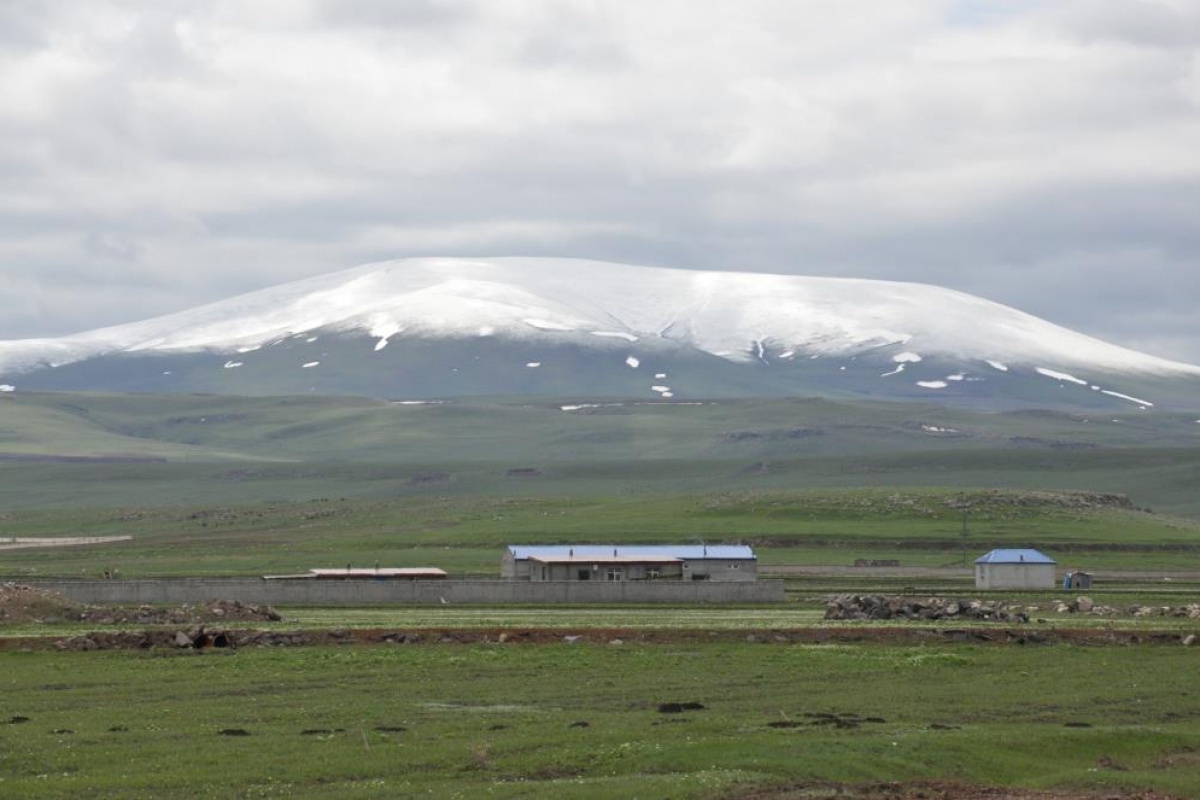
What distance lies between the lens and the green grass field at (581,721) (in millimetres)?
32062

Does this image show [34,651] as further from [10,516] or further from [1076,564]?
[10,516]

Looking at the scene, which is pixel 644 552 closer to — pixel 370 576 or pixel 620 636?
pixel 370 576

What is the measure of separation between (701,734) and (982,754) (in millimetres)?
5004

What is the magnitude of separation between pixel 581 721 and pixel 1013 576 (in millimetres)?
56738

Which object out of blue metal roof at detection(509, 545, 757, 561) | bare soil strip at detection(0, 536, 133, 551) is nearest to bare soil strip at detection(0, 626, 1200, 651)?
blue metal roof at detection(509, 545, 757, 561)

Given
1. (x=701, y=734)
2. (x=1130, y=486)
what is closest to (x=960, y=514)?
(x=1130, y=486)

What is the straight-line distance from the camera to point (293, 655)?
168 ft

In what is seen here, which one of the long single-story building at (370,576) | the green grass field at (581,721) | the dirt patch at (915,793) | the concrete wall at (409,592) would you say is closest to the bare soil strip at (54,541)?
the long single-story building at (370,576)

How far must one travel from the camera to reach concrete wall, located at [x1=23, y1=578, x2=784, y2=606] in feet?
249

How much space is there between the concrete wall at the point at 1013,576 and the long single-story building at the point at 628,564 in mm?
10337

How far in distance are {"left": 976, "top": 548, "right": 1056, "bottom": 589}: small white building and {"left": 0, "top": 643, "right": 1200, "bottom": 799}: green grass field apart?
122 feet

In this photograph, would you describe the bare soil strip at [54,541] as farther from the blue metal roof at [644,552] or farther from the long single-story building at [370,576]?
the blue metal roof at [644,552]

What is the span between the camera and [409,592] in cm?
7800

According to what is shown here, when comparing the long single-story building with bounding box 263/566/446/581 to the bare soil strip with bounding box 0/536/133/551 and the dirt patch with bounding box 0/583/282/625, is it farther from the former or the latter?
the bare soil strip with bounding box 0/536/133/551
